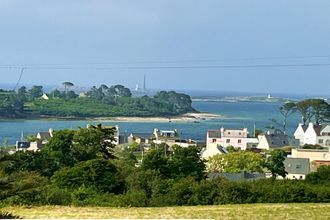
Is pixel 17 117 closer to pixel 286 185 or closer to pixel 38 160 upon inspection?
pixel 38 160

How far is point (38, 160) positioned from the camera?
16688mm

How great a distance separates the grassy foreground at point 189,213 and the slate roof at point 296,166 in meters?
13.8

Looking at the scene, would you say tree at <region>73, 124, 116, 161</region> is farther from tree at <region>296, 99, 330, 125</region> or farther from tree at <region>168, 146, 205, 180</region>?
tree at <region>296, 99, 330, 125</region>

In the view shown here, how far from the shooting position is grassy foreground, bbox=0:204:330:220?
7.99 meters

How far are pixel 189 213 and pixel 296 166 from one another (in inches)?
612

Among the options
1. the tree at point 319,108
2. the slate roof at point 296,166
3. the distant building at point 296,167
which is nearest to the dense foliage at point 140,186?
the distant building at point 296,167

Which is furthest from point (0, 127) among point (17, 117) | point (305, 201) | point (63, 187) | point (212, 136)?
point (305, 201)

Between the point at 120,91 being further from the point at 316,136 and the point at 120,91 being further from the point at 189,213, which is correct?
the point at 189,213

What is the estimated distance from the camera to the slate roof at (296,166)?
2303 cm

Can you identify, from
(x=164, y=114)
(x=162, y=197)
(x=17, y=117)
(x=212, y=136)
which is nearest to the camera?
(x=162, y=197)

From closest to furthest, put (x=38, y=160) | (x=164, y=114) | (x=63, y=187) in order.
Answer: (x=63, y=187), (x=38, y=160), (x=164, y=114)

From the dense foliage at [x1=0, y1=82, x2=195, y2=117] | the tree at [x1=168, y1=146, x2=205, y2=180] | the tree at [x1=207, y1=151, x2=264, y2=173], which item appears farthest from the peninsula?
the tree at [x1=168, y1=146, x2=205, y2=180]

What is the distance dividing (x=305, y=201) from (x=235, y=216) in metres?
3.11

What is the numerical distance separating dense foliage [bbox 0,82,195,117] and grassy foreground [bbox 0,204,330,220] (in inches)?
2217
